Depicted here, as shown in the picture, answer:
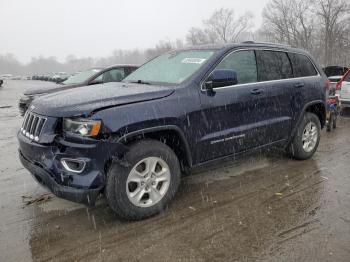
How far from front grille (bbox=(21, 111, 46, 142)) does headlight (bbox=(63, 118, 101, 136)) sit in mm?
352

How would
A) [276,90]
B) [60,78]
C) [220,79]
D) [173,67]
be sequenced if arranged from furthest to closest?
1. [60,78]
2. [276,90]
3. [173,67]
4. [220,79]

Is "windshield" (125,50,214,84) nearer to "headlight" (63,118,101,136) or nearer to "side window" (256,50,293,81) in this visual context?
"side window" (256,50,293,81)

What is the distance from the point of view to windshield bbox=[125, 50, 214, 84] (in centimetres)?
434

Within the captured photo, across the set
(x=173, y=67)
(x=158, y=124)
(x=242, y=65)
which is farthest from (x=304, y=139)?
(x=158, y=124)

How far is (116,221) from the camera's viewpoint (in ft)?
12.3

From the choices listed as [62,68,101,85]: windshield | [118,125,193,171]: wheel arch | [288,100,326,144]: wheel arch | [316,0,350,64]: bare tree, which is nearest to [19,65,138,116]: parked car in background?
[62,68,101,85]: windshield

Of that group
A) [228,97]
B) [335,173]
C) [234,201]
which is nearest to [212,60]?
[228,97]

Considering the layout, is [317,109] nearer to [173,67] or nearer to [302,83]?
[302,83]

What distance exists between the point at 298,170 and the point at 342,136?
10.0ft

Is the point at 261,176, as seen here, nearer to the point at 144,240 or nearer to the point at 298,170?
the point at 298,170

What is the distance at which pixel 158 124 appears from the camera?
3.70 meters

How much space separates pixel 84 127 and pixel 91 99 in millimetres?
352

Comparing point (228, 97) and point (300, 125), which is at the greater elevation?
point (228, 97)

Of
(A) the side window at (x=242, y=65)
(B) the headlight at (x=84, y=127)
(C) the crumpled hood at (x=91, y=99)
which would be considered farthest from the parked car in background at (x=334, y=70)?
(B) the headlight at (x=84, y=127)
